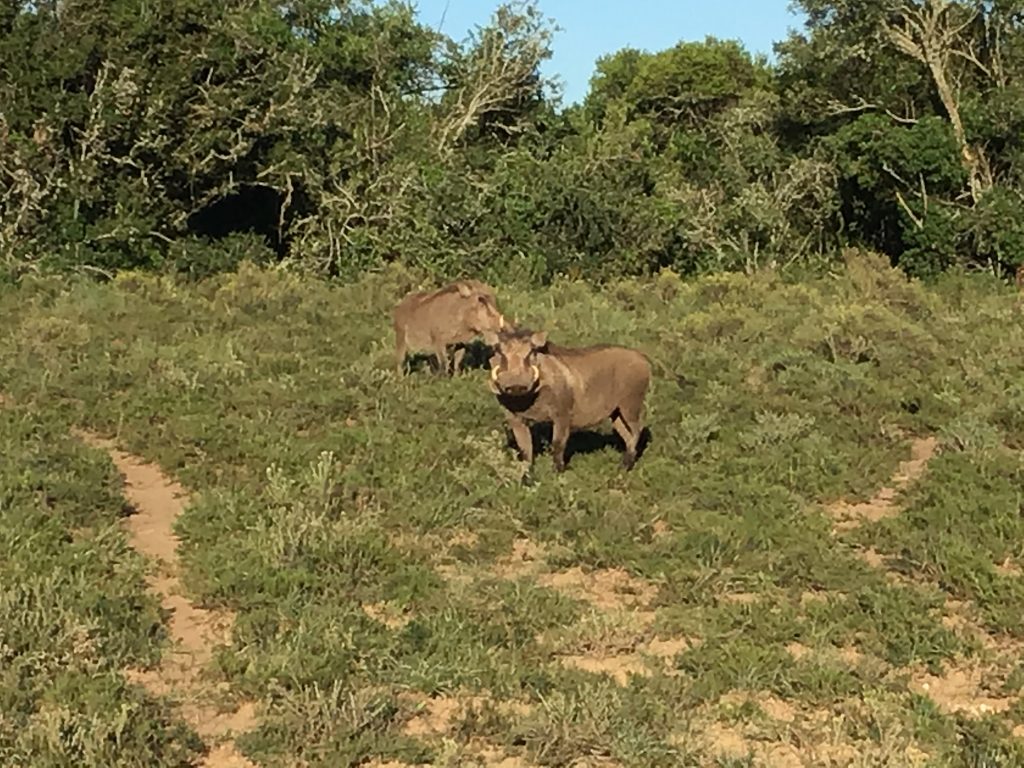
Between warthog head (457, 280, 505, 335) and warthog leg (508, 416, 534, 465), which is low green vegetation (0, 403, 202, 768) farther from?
warthog head (457, 280, 505, 335)

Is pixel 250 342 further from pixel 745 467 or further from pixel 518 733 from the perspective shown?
pixel 518 733

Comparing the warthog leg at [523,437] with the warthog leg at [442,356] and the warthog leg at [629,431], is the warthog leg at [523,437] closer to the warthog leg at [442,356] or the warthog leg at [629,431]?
the warthog leg at [629,431]

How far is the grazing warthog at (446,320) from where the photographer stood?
12.4m

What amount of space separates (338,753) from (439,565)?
2.44 metres

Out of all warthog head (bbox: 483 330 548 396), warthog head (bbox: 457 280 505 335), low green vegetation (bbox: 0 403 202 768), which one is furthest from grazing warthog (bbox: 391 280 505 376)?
low green vegetation (bbox: 0 403 202 768)

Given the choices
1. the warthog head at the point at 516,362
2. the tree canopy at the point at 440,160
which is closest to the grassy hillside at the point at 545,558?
the warthog head at the point at 516,362

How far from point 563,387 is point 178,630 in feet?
11.4

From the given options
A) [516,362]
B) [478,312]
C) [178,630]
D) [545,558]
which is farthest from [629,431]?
[178,630]

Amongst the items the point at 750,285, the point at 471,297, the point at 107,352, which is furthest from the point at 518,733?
the point at 750,285

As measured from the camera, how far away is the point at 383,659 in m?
5.82

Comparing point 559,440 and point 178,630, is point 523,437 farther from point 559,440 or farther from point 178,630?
point 178,630

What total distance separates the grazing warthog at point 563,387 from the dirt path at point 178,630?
230cm

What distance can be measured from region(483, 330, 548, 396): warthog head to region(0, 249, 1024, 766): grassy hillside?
0.58 m

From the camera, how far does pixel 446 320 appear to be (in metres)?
12.5
